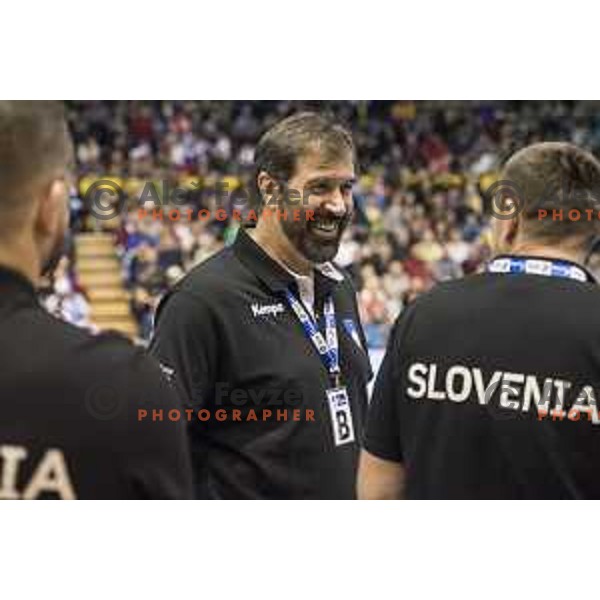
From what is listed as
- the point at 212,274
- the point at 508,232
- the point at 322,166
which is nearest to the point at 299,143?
the point at 322,166

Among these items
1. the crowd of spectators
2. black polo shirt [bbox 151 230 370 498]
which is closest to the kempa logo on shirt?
black polo shirt [bbox 151 230 370 498]

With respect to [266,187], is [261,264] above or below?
below

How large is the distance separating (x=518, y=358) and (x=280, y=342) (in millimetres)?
683

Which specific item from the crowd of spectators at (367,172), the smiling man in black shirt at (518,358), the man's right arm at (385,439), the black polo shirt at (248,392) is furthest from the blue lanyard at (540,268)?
the crowd of spectators at (367,172)

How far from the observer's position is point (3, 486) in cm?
147

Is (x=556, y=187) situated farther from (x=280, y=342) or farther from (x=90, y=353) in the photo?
(x=90, y=353)

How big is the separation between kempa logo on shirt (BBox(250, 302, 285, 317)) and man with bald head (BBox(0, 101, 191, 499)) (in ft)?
3.18

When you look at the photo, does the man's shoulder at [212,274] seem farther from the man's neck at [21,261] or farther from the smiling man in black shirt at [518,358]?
the man's neck at [21,261]

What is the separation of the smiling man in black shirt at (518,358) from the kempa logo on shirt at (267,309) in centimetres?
54

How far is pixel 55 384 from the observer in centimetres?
140

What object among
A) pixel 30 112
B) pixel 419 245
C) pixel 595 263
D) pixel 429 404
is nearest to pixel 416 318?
pixel 429 404

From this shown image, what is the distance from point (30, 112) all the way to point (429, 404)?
819 millimetres

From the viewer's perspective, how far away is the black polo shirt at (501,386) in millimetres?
1847

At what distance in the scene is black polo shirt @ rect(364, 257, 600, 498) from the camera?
185cm
